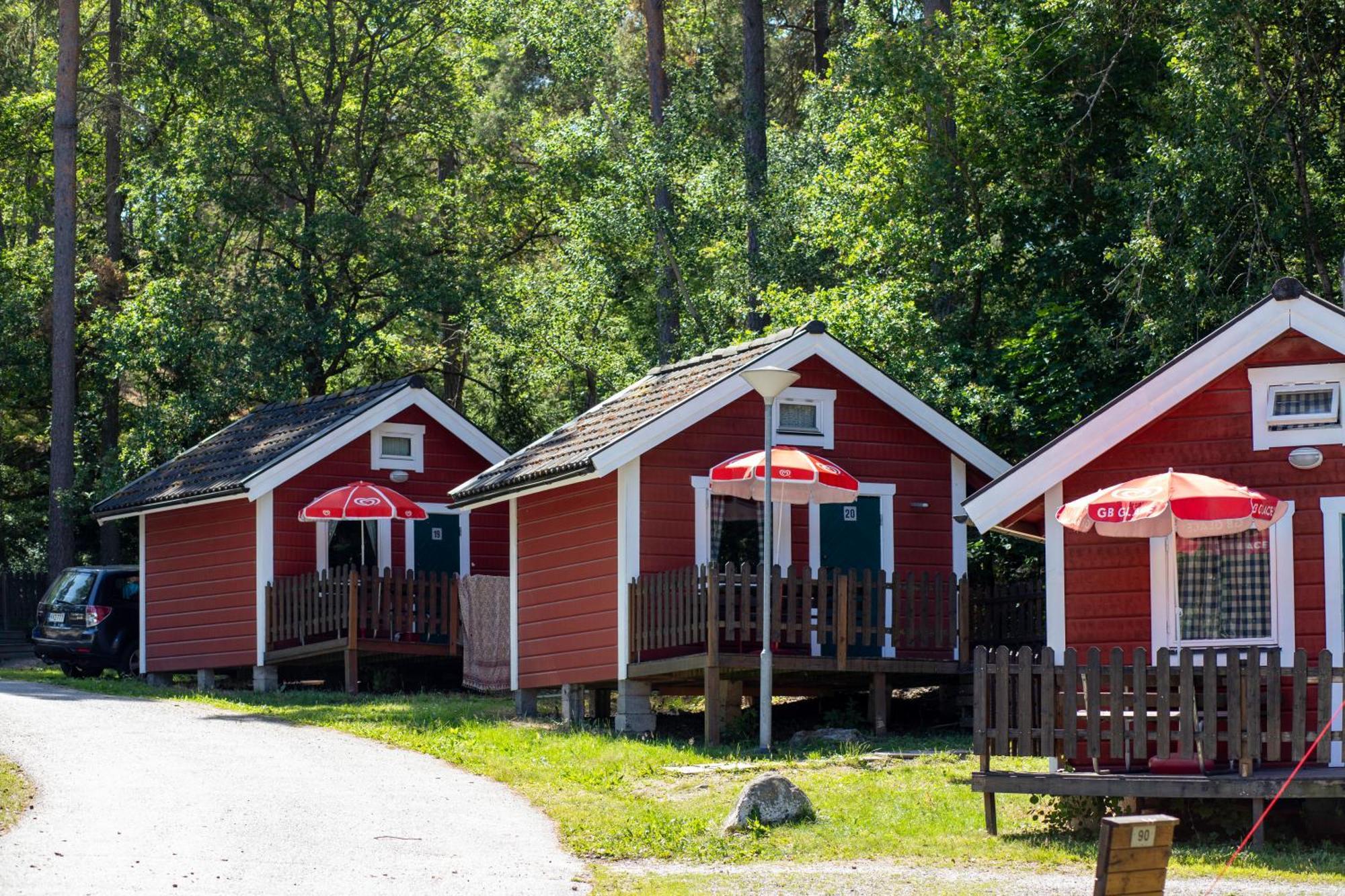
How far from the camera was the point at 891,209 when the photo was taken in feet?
99.7

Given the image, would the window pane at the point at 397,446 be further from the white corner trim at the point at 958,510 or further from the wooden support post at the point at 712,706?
the wooden support post at the point at 712,706

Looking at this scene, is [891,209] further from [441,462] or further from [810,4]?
[810,4]

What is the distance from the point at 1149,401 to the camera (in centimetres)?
1556

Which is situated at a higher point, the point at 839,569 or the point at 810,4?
the point at 810,4

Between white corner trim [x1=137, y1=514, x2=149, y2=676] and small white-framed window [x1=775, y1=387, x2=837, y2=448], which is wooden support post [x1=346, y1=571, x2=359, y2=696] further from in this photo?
small white-framed window [x1=775, y1=387, x2=837, y2=448]

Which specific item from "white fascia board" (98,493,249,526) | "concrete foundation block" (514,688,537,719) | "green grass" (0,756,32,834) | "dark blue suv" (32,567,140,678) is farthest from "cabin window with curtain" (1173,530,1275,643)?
"dark blue suv" (32,567,140,678)

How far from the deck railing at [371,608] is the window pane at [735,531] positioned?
541 centimetres

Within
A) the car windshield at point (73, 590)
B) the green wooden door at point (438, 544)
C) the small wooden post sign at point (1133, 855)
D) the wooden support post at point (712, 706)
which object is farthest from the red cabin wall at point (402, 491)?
the small wooden post sign at point (1133, 855)

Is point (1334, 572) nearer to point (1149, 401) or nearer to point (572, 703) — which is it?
point (1149, 401)

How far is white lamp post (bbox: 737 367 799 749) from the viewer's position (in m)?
17.9

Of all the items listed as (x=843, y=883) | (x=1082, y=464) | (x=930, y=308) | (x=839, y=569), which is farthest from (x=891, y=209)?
(x=843, y=883)

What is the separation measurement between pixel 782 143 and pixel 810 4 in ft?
22.9

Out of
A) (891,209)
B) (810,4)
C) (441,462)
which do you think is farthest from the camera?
(810,4)

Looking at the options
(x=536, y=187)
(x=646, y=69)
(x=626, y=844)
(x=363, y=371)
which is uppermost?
(x=646, y=69)
